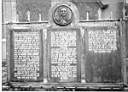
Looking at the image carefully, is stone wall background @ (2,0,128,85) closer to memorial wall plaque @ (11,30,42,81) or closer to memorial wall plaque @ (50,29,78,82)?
memorial wall plaque @ (11,30,42,81)

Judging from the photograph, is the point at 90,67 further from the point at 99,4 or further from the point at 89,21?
the point at 99,4

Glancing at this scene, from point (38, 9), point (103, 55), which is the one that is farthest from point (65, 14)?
point (103, 55)

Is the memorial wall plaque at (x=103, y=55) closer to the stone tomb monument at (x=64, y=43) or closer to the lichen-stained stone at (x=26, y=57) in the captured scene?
the stone tomb monument at (x=64, y=43)

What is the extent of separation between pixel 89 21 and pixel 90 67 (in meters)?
1.10

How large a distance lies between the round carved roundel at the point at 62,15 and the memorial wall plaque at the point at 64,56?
237 millimetres

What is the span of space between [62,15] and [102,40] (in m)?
1.12

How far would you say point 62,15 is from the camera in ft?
13.9

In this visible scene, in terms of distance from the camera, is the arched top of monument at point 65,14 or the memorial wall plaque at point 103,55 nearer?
the memorial wall plaque at point 103,55

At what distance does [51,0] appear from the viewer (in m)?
4.28

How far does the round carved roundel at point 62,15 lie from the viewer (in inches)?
166

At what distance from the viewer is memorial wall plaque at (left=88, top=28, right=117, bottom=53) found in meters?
4.12

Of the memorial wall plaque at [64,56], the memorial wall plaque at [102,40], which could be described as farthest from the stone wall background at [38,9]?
the memorial wall plaque at [64,56]

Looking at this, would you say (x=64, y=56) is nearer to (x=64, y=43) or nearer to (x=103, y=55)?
(x=64, y=43)

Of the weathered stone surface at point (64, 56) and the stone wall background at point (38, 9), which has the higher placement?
the stone wall background at point (38, 9)
